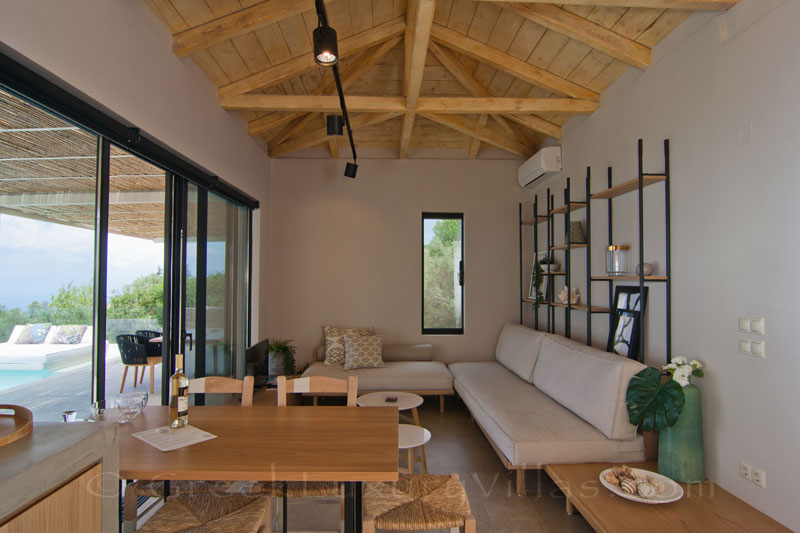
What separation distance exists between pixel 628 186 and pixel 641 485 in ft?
6.65

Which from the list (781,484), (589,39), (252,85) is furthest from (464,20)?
(781,484)

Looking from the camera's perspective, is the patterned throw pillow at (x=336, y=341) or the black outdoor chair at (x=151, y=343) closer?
the black outdoor chair at (x=151, y=343)

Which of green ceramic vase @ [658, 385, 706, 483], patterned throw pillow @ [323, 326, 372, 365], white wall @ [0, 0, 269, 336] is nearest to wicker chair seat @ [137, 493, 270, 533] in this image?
white wall @ [0, 0, 269, 336]

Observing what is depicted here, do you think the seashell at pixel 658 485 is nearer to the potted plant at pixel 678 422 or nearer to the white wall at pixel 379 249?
the potted plant at pixel 678 422

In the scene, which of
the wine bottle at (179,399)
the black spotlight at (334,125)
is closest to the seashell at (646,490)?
the wine bottle at (179,399)

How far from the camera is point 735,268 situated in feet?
8.04

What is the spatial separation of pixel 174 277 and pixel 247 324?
186 centimetres

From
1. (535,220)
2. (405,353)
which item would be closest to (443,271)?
(405,353)

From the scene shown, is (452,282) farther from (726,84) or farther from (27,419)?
(27,419)

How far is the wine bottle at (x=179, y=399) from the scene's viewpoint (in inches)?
72.5

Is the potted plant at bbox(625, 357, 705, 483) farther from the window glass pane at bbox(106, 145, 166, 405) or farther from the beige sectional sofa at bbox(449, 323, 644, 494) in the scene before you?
the window glass pane at bbox(106, 145, 166, 405)

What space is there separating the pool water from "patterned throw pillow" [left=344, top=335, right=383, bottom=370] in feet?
10.6

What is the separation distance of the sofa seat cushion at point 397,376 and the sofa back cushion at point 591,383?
1.14 m

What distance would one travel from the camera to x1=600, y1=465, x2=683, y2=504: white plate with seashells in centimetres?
225
